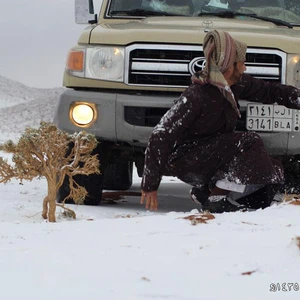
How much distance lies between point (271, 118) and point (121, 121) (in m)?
1.05

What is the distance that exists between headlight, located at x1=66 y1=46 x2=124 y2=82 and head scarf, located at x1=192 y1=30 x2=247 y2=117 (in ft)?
2.17

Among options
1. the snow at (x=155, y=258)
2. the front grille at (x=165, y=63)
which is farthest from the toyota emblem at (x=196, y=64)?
the snow at (x=155, y=258)

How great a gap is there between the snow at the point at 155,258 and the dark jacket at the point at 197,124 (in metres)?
0.83

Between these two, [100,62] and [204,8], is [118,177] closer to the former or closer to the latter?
[204,8]

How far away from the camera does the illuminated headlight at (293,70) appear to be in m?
5.12

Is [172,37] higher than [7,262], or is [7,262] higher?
[172,37]

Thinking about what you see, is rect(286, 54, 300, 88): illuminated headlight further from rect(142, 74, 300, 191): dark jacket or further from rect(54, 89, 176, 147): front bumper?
rect(54, 89, 176, 147): front bumper

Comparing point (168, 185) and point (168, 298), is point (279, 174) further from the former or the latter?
point (168, 185)

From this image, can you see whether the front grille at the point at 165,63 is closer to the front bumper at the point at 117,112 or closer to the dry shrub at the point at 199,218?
the front bumper at the point at 117,112

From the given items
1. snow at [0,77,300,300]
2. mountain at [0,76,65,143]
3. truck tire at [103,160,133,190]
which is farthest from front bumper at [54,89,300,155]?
mountain at [0,76,65,143]

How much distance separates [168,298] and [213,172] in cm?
265

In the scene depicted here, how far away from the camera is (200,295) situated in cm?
232

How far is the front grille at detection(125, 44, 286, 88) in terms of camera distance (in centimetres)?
509

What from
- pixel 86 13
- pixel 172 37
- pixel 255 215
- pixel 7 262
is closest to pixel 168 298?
pixel 7 262
